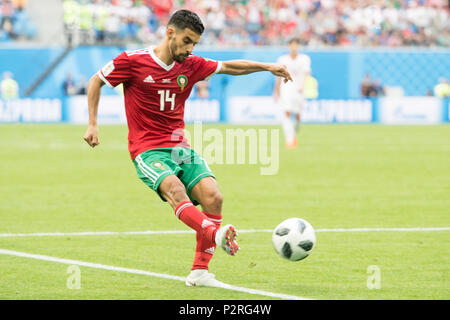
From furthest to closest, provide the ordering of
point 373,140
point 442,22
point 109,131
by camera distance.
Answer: point 442,22 < point 109,131 < point 373,140

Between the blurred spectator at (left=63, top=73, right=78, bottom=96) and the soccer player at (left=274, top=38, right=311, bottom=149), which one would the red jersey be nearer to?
the soccer player at (left=274, top=38, right=311, bottom=149)

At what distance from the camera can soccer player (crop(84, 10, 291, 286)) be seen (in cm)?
679

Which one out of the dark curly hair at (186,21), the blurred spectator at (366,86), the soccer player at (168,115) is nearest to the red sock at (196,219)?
the soccer player at (168,115)

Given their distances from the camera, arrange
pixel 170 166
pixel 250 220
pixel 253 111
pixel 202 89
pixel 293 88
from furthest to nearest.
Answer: pixel 202 89, pixel 253 111, pixel 293 88, pixel 250 220, pixel 170 166

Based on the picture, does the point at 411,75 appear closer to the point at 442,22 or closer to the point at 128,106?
the point at 442,22

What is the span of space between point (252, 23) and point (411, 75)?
310 inches

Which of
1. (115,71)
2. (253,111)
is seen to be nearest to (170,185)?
(115,71)

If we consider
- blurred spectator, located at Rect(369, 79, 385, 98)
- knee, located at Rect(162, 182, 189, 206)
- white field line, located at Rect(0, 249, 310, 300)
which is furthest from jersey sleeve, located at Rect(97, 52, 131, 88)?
blurred spectator, located at Rect(369, 79, 385, 98)

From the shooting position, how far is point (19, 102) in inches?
1272

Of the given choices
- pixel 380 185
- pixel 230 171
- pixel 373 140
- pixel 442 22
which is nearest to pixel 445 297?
pixel 380 185

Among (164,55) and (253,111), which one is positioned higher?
(253,111)

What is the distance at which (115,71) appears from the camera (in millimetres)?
7004

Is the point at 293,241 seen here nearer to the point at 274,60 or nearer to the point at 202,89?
the point at 202,89

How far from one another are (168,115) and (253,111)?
26.0 meters
